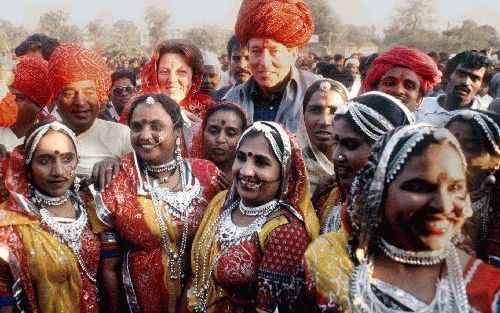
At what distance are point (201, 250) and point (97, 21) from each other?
210ft

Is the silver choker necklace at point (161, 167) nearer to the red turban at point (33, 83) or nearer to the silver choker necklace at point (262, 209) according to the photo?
the silver choker necklace at point (262, 209)

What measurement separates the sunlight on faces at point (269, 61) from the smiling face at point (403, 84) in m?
0.78

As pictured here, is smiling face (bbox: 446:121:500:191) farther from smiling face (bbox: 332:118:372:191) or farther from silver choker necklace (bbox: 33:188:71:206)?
silver choker necklace (bbox: 33:188:71:206)

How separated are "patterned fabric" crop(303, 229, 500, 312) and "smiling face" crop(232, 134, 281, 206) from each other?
0.72 metres

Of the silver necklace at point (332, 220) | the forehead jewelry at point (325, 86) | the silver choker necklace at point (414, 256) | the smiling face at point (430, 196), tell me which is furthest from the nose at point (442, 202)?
the forehead jewelry at point (325, 86)

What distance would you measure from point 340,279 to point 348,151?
781mm

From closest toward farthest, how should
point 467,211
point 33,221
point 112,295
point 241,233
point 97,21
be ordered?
point 467,211, point 241,233, point 33,221, point 112,295, point 97,21

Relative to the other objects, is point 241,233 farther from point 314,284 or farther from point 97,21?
point 97,21

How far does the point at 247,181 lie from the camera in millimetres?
2895

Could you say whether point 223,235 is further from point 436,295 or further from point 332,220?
point 436,295

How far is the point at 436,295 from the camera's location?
209 centimetres

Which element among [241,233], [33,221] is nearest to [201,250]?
[241,233]

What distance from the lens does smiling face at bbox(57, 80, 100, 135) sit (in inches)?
152

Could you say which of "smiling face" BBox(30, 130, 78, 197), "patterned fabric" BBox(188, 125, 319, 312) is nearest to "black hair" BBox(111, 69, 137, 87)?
"smiling face" BBox(30, 130, 78, 197)
